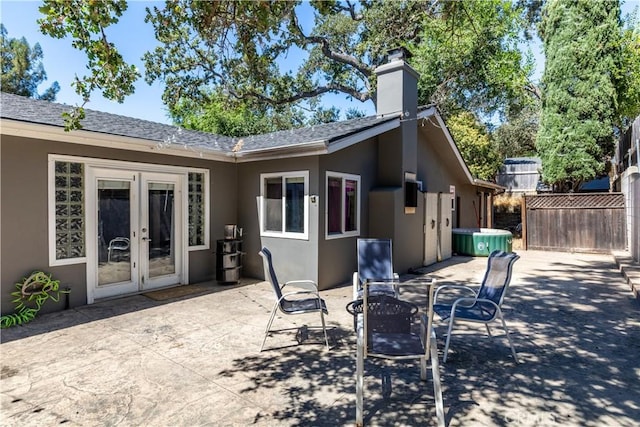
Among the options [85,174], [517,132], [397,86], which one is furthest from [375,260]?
[517,132]

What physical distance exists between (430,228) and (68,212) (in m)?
8.57

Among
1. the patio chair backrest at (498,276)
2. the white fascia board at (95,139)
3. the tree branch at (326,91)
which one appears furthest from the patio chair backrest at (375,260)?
the tree branch at (326,91)

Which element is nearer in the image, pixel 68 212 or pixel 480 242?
pixel 68 212

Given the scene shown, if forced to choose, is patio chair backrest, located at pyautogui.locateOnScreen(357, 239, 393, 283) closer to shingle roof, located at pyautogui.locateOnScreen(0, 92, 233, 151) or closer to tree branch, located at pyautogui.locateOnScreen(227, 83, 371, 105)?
shingle roof, located at pyautogui.locateOnScreen(0, 92, 233, 151)

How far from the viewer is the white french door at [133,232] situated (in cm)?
593

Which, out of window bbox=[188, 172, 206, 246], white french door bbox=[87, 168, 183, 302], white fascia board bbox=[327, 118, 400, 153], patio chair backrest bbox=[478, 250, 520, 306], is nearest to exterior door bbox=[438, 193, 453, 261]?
white fascia board bbox=[327, 118, 400, 153]

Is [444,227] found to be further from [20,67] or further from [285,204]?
[20,67]

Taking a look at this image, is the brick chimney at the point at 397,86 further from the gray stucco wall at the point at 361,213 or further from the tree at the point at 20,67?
the tree at the point at 20,67

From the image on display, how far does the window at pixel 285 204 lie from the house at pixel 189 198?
0.09 ft

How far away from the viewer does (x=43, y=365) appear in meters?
3.63

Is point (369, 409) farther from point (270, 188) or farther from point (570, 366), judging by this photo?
point (270, 188)

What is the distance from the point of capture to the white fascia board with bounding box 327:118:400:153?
648cm

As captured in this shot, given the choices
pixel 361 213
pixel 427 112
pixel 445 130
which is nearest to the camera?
pixel 361 213

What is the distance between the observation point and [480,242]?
1152 centimetres
